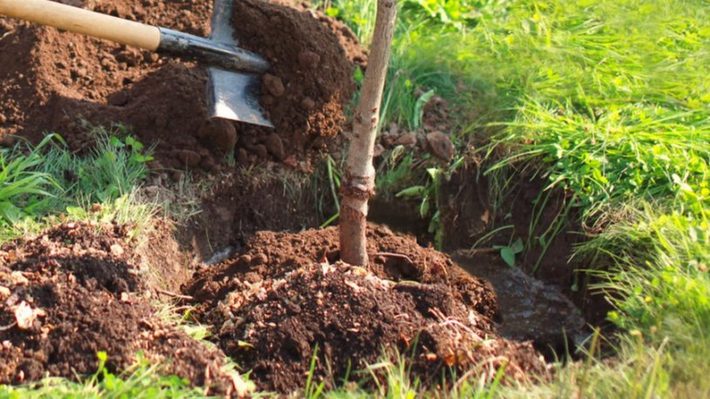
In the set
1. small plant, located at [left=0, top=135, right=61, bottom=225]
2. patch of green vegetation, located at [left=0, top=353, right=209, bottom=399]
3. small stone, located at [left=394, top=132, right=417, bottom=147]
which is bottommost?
patch of green vegetation, located at [left=0, top=353, right=209, bottom=399]

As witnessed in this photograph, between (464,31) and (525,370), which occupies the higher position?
(464,31)

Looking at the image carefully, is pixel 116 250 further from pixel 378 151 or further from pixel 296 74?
pixel 378 151

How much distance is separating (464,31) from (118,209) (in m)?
2.66

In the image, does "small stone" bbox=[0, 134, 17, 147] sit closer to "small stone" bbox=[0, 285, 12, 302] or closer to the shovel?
the shovel

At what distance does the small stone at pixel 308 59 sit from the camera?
477 centimetres

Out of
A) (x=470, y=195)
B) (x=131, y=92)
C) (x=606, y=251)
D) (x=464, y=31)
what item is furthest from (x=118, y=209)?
(x=464, y=31)

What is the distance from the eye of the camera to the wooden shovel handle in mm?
4336

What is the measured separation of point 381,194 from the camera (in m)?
5.14

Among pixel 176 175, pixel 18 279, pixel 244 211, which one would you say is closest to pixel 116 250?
pixel 18 279

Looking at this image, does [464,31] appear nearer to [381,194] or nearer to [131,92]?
[381,194]

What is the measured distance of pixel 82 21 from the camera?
4.47 meters

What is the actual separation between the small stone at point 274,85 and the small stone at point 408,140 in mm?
713

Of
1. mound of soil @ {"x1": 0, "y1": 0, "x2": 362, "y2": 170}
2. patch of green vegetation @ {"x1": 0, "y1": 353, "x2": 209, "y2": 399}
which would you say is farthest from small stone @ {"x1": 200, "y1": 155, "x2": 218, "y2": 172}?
patch of green vegetation @ {"x1": 0, "y1": 353, "x2": 209, "y2": 399}

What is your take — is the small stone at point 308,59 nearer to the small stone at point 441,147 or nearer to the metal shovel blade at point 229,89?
the metal shovel blade at point 229,89
